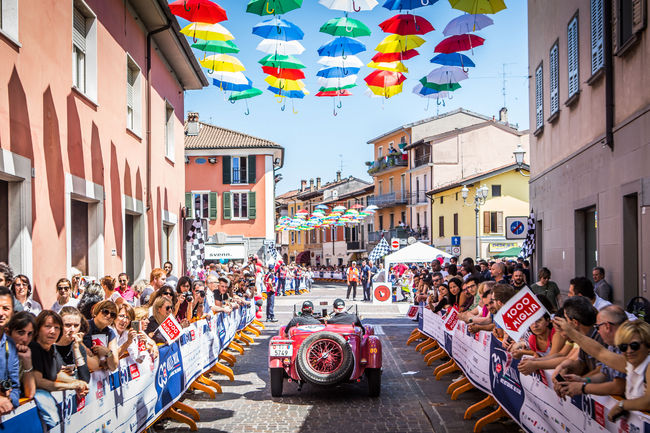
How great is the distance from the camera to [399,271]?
37.8m

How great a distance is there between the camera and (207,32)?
43.8 feet

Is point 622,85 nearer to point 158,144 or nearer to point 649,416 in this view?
point 649,416

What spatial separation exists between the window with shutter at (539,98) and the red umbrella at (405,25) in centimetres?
748

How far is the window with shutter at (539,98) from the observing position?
18936 millimetres

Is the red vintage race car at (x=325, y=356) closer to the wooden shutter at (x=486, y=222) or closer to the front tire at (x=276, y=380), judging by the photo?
the front tire at (x=276, y=380)

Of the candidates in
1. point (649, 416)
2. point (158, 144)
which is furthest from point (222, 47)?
point (649, 416)

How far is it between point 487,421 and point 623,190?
5.53m

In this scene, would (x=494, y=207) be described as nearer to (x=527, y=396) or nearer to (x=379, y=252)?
(x=379, y=252)

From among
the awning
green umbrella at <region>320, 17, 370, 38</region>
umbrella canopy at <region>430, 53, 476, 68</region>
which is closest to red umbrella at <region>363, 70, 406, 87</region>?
umbrella canopy at <region>430, 53, 476, 68</region>

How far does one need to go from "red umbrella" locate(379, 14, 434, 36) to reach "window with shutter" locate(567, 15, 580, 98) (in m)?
4.18

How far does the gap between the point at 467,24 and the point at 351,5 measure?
2.12m

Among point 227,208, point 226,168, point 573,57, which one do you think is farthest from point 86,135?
point 226,168

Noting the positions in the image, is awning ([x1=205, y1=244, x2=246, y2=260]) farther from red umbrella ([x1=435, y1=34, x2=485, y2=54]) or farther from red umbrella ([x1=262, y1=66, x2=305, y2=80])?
red umbrella ([x1=435, y1=34, x2=485, y2=54])

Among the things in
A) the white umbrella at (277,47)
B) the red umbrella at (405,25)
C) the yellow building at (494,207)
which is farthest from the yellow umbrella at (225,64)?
the yellow building at (494,207)
